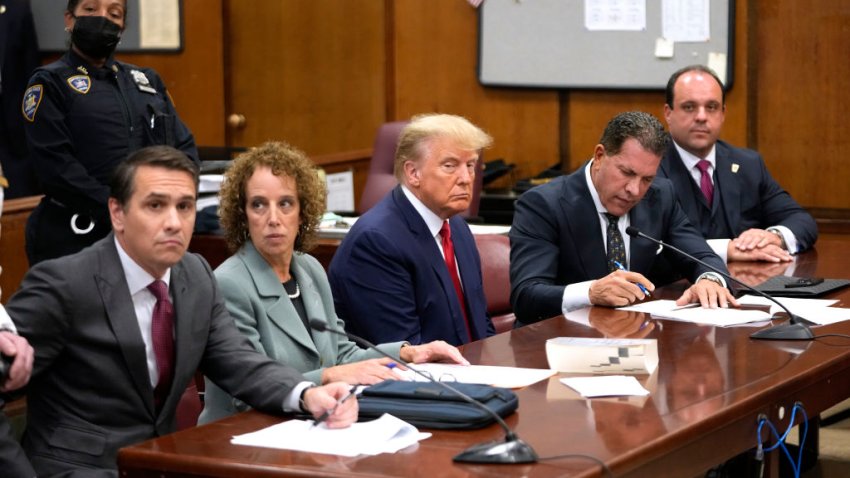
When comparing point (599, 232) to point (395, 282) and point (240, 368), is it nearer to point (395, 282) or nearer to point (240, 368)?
point (395, 282)

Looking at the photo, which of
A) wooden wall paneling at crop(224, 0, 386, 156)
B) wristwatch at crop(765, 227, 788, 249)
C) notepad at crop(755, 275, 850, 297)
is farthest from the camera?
wooden wall paneling at crop(224, 0, 386, 156)

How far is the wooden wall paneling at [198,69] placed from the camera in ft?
25.0

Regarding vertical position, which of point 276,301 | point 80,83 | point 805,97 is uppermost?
point 80,83

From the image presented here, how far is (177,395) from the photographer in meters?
2.76

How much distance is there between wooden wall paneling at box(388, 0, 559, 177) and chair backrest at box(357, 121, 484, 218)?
1.45ft

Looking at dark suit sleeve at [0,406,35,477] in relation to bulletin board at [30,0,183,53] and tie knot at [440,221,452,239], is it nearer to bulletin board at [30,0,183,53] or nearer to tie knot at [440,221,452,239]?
tie knot at [440,221,452,239]

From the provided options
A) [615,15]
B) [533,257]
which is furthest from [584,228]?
[615,15]

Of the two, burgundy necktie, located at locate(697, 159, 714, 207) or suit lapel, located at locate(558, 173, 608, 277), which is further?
burgundy necktie, located at locate(697, 159, 714, 207)

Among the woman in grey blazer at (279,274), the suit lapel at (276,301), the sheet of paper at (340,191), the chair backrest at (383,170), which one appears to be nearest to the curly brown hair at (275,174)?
the woman in grey blazer at (279,274)

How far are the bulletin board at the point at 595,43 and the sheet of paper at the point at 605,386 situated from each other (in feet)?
12.6

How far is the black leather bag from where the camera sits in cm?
238

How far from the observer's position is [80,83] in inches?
171

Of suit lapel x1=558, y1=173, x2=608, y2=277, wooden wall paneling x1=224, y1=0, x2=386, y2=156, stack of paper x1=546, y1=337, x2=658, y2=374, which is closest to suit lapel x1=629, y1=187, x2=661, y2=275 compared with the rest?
suit lapel x1=558, y1=173, x2=608, y2=277

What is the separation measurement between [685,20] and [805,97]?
0.69 metres
